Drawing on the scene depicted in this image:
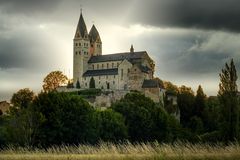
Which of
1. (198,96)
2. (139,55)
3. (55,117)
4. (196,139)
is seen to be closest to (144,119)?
(196,139)

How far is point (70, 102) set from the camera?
6100 centimetres

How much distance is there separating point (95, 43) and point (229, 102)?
9726 cm

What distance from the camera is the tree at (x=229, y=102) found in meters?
49.5

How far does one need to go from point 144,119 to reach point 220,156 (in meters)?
45.1

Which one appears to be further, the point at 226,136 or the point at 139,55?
the point at 139,55

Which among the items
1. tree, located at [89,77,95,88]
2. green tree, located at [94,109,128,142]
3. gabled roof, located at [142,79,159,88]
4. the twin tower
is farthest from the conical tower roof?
green tree, located at [94,109,128,142]

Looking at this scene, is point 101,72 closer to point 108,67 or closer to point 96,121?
point 108,67

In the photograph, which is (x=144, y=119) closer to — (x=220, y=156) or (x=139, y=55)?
(x=220, y=156)

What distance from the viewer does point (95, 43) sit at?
146375 mm

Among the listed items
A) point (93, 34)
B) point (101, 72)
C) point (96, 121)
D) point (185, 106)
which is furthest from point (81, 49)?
point (96, 121)

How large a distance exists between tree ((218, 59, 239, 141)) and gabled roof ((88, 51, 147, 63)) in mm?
74728

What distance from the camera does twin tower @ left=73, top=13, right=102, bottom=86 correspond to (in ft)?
448

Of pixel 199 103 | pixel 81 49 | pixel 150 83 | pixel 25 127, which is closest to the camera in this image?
pixel 25 127

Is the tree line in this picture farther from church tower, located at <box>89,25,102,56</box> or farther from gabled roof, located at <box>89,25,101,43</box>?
gabled roof, located at <box>89,25,101,43</box>
